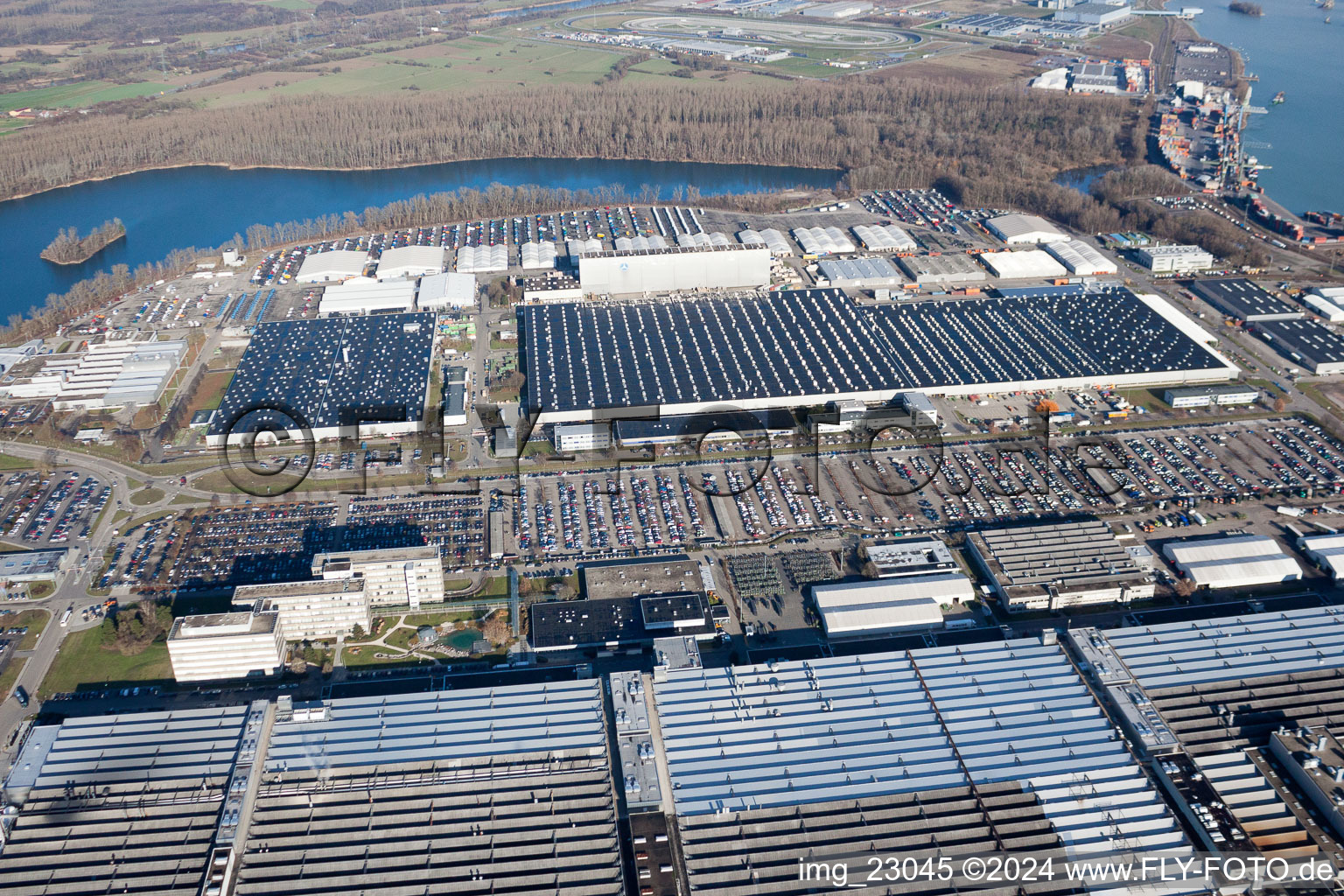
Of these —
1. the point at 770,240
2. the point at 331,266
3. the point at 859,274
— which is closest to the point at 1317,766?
the point at 859,274

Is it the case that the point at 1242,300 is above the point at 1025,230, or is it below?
below

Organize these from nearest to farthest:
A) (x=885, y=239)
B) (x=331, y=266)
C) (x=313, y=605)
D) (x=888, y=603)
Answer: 1. (x=313, y=605)
2. (x=888, y=603)
3. (x=331, y=266)
4. (x=885, y=239)

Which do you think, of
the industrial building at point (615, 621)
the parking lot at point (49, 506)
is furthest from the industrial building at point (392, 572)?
the parking lot at point (49, 506)

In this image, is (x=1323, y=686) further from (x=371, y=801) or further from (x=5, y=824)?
(x=5, y=824)

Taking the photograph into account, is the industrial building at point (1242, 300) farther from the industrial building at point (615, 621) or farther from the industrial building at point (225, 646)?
the industrial building at point (225, 646)

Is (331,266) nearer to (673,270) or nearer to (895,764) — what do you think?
(673,270)

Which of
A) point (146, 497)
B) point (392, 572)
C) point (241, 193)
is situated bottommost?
point (241, 193)

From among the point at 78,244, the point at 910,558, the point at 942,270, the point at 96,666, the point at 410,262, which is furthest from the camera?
the point at 78,244

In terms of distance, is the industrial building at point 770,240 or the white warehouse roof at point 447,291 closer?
the white warehouse roof at point 447,291
